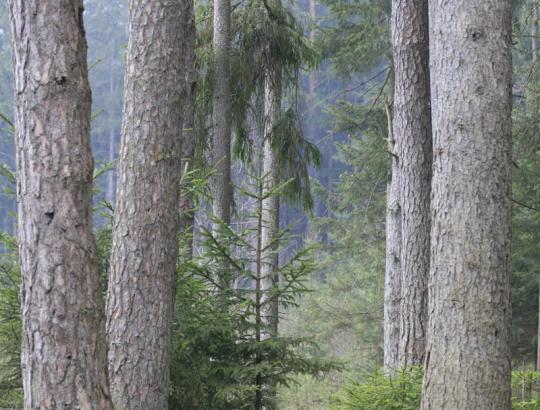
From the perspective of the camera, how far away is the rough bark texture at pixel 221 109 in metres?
9.60

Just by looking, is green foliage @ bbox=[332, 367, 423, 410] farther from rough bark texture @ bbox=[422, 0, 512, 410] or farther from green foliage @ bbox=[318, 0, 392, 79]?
green foliage @ bbox=[318, 0, 392, 79]

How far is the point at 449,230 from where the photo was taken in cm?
423

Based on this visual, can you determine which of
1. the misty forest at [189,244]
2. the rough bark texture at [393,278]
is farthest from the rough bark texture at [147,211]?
the rough bark texture at [393,278]

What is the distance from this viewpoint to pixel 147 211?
15.6ft

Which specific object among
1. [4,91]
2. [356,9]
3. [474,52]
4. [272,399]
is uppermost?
[4,91]

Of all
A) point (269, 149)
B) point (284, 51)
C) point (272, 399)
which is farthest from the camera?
point (269, 149)

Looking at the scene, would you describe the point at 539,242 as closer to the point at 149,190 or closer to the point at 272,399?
the point at 272,399

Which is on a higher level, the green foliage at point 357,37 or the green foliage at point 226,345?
the green foliage at point 357,37

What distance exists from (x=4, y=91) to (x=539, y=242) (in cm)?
3616

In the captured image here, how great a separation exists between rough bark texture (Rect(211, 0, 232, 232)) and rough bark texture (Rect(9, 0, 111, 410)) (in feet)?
20.7

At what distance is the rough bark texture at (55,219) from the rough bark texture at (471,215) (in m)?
2.08

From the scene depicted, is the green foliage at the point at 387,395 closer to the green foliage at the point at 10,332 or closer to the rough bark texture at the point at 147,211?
the rough bark texture at the point at 147,211

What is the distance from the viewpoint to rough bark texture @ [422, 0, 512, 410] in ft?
13.5

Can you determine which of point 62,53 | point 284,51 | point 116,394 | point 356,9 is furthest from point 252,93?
point 62,53
